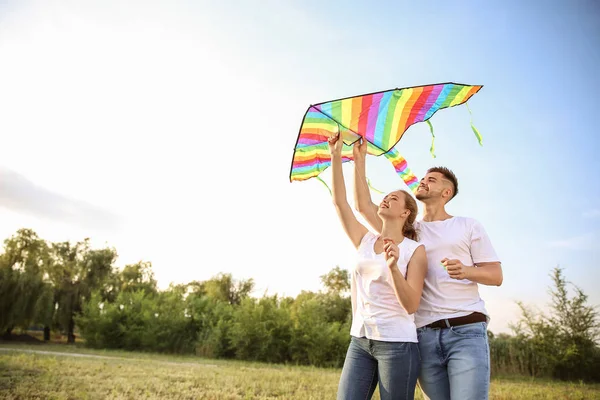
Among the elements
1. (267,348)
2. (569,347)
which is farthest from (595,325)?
(267,348)

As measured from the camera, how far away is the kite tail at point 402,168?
161 inches

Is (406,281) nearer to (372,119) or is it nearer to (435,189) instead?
(435,189)

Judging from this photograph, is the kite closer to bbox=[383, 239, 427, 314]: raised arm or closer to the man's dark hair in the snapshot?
the man's dark hair

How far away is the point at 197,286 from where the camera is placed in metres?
38.2

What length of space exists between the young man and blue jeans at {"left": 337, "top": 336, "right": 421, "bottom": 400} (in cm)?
15

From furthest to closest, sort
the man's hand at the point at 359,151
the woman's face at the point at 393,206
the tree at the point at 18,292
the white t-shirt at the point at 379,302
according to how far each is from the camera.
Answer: the tree at the point at 18,292, the man's hand at the point at 359,151, the woman's face at the point at 393,206, the white t-shirt at the point at 379,302

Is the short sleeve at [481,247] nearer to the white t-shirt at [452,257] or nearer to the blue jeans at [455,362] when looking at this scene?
the white t-shirt at [452,257]

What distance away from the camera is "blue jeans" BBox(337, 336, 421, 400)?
7.35 feet

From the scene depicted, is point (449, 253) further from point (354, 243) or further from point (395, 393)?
point (395, 393)

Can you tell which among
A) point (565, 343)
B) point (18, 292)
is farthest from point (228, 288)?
point (565, 343)

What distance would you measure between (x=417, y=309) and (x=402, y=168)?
1922 millimetres

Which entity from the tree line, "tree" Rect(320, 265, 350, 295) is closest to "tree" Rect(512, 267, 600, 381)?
the tree line

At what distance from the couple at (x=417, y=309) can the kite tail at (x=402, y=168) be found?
1.33m

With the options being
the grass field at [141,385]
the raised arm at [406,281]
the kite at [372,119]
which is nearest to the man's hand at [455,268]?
the raised arm at [406,281]
